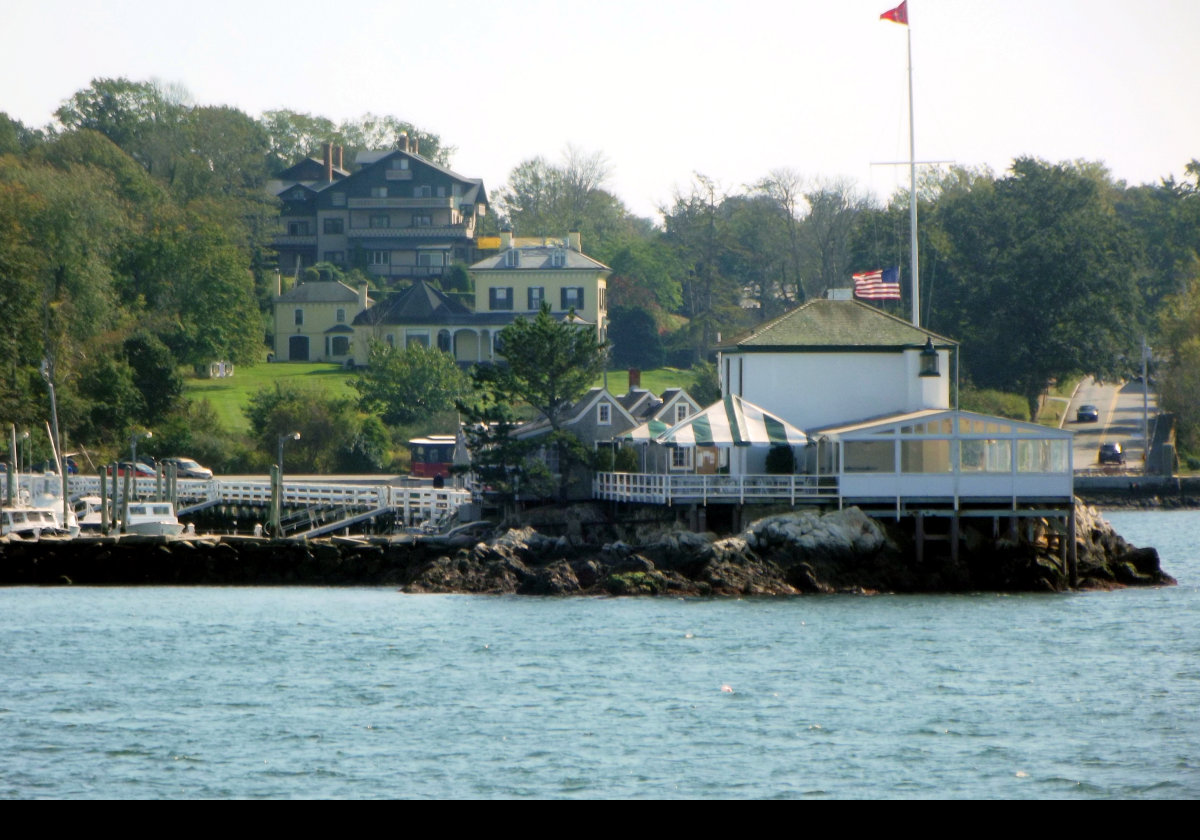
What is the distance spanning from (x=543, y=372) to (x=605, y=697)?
66.4 feet

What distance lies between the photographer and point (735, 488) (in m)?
39.4

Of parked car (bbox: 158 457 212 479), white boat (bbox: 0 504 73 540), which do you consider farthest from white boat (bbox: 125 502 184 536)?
parked car (bbox: 158 457 212 479)

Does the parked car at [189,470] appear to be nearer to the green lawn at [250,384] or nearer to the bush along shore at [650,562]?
the green lawn at [250,384]

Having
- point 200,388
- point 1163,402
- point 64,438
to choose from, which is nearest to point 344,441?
point 64,438

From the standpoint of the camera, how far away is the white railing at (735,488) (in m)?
39.1

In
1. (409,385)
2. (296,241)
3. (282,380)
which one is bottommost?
(409,385)

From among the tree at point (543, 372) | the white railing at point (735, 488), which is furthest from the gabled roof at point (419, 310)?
the white railing at point (735, 488)

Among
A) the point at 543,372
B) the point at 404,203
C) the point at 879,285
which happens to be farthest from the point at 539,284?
the point at 879,285

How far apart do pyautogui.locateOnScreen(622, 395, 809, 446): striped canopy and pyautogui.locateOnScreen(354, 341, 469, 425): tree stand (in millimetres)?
34018

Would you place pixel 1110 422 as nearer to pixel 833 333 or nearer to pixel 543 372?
pixel 833 333

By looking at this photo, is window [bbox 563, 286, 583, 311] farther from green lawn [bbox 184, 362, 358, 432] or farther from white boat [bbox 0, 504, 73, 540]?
white boat [bbox 0, 504, 73, 540]

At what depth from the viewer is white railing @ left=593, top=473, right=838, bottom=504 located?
1538 inches

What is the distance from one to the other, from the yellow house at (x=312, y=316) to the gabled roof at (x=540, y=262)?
953 centimetres
